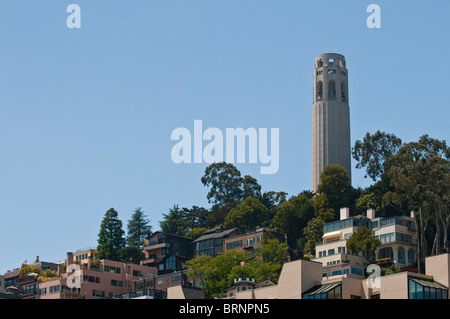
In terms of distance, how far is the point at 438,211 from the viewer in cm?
11869

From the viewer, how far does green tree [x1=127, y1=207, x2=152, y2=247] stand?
17098 centimetres

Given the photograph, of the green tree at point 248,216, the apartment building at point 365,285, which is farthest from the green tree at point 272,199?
the apartment building at point 365,285

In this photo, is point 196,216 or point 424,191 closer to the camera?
point 424,191

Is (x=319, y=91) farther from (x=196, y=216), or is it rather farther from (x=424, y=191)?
(x=424, y=191)

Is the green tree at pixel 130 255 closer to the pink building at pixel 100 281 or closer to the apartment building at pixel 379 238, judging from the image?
the pink building at pixel 100 281

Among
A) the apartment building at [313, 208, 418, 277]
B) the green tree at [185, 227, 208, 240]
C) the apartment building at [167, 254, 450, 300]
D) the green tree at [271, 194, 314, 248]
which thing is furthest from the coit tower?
the apartment building at [167, 254, 450, 300]

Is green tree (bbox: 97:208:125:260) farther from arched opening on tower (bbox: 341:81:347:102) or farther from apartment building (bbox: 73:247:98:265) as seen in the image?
arched opening on tower (bbox: 341:81:347:102)

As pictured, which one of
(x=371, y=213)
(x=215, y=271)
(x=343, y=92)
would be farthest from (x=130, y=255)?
(x=343, y=92)

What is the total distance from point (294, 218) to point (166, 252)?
21.1 metres

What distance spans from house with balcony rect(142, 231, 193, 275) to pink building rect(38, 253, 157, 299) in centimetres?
560

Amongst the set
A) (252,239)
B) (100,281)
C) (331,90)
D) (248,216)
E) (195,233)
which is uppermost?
(331,90)

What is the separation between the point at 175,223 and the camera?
166625 millimetres

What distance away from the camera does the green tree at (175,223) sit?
165 meters

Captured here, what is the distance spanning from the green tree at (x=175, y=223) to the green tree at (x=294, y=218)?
29.7 meters
